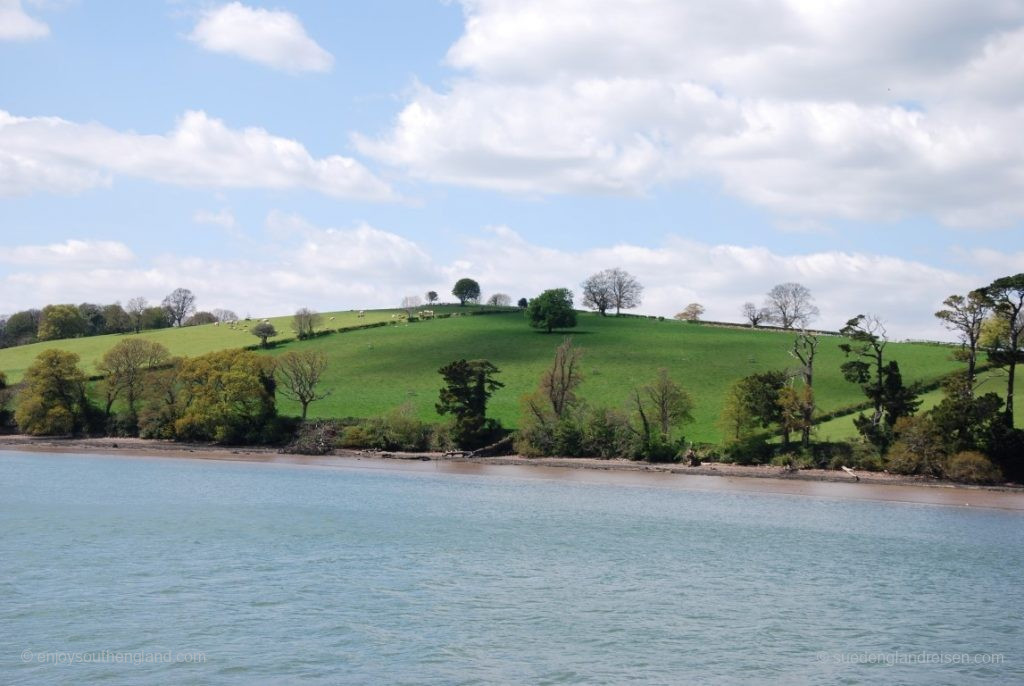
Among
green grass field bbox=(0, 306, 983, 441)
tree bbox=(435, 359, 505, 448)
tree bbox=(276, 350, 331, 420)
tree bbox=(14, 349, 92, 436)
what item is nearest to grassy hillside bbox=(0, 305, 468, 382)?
green grass field bbox=(0, 306, 983, 441)

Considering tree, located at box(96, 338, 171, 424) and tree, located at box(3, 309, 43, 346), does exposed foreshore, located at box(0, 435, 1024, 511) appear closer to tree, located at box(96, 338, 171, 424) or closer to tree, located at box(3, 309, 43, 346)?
tree, located at box(96, 338, 171, 424)

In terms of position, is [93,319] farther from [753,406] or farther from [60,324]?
[753,406]

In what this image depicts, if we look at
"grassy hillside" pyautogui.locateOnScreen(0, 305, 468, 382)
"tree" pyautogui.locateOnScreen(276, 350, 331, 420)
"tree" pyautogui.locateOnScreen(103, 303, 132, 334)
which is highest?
"tree" pyautogui.locateOnScreen(103, 303, 132, 334)

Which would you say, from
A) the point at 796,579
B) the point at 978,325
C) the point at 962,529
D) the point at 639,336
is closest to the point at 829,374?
the point at 978,325

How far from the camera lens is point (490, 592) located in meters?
26.5

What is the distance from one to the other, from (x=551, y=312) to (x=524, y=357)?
2085cm

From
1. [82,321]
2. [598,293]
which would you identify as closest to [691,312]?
[598,293]

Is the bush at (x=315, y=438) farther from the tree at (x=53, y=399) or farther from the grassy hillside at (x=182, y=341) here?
the grassy hillside at (x=182, y=341)

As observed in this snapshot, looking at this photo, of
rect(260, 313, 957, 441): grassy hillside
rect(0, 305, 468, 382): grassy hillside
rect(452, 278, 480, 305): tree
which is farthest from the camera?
rect(452, 278, 480, 305): tree

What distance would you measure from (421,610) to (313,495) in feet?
97.0

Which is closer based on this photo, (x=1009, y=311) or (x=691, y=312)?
(x=1009, y=311)

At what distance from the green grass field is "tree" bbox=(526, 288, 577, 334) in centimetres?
254

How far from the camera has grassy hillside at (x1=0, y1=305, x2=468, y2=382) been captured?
387ft

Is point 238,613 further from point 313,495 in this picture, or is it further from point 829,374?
point 829,374
